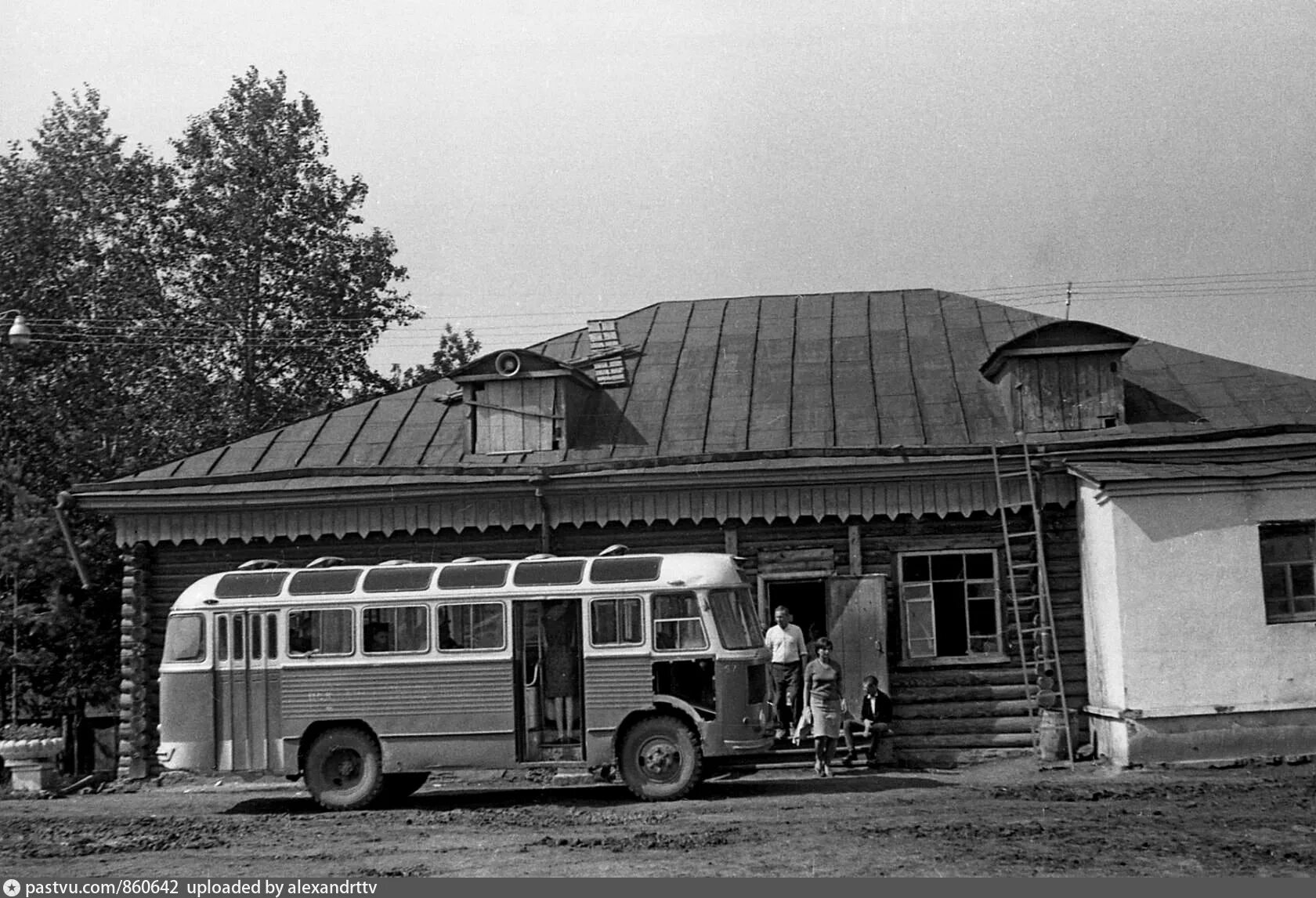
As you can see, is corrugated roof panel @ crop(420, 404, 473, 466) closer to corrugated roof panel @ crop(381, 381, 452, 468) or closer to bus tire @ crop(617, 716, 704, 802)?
corrugated roof panel @ crop(381, 381, 452, 468)

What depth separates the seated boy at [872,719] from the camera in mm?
19062

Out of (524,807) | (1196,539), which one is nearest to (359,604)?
(524,807)

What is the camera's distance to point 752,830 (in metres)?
13.1

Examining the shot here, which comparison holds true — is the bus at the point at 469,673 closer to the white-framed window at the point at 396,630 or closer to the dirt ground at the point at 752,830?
the white-framed window at the point at 396,630

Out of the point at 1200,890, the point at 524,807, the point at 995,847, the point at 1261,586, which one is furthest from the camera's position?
the point at 1261,586

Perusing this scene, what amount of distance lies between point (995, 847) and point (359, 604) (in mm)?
7987

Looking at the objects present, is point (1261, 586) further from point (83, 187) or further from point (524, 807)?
point (83, 187)

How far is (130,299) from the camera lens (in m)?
33.7

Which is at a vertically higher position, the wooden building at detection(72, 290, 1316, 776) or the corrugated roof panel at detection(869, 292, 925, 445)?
the corrugated roof panel at detection(869, 292, 925, 445)

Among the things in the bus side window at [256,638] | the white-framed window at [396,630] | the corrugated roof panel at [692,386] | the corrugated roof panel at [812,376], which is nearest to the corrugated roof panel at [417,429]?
the corrugated roof panel at [692,386]

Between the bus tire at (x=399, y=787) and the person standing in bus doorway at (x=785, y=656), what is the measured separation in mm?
4375

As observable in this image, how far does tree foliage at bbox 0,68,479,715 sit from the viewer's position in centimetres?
3266

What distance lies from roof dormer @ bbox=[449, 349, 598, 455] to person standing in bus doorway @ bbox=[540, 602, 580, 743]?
5318 mm

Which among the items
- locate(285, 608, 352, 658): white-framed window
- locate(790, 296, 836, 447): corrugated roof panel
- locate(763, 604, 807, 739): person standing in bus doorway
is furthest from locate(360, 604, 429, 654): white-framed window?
locate(790, 296, 836, 447): corrugated roof panel
